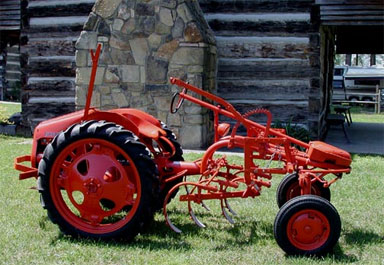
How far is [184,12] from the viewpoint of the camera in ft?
34.3

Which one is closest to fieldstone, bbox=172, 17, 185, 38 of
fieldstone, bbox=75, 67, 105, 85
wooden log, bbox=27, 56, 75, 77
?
fieldstone, bbox=75, 67, 105, 85

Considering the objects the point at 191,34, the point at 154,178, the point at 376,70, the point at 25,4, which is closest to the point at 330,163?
the point at 154,178

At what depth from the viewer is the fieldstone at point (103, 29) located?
10.6 metres

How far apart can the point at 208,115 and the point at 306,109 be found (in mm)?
2066

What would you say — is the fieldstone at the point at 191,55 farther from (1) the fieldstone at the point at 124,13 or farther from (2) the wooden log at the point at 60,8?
(2) the wooden log at the point at 60,8

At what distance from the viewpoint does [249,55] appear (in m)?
11.8

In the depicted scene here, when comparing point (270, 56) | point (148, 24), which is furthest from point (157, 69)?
point (270, 56)

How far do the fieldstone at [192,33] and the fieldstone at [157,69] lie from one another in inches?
24.6

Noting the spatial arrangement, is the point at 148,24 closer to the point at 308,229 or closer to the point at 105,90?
the point at 105,90

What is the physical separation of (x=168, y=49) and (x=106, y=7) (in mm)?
1391

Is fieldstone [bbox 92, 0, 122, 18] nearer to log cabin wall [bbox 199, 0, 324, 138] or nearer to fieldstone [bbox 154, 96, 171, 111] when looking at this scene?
fieldstone [bbox 154, 96, 171, 111]

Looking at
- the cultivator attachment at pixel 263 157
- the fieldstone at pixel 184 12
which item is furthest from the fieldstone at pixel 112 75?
the cultivator attachment at pixel 263 157

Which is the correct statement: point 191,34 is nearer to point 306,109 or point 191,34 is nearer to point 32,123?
point 306,109

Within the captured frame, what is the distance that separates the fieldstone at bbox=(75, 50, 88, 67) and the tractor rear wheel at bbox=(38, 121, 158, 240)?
6.05 m
